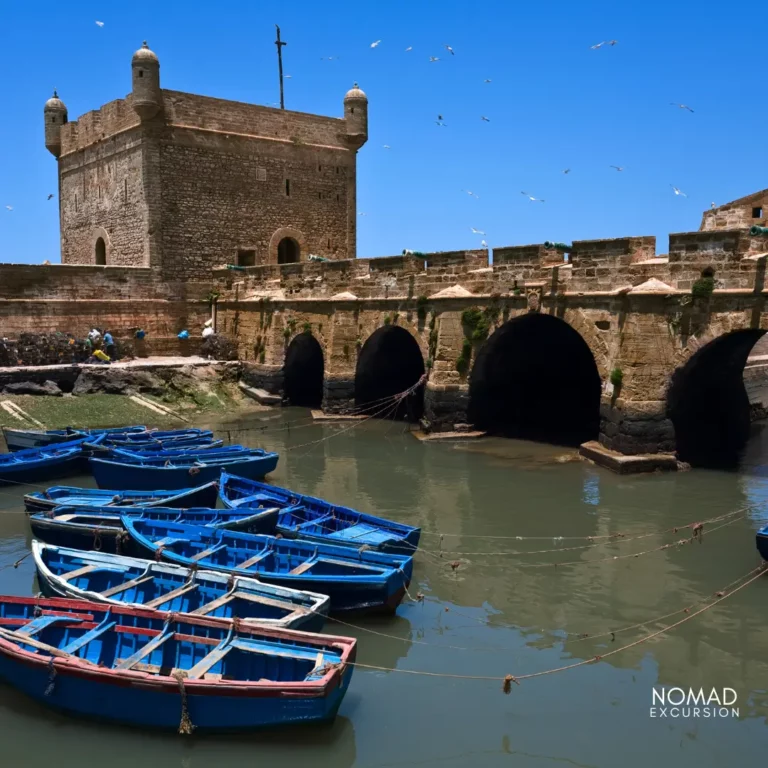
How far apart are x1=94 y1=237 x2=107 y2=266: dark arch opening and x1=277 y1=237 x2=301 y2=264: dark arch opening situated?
22.1ft

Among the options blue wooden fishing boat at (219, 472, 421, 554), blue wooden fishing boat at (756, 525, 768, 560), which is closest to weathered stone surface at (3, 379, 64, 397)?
blue wooden fishing boat at (219, 472, 421, 554)

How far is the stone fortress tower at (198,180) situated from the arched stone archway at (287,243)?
4 cm

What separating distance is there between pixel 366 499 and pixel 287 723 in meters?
7.54

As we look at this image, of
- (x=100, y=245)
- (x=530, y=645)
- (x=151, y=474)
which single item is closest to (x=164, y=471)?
(x=151, y=474)

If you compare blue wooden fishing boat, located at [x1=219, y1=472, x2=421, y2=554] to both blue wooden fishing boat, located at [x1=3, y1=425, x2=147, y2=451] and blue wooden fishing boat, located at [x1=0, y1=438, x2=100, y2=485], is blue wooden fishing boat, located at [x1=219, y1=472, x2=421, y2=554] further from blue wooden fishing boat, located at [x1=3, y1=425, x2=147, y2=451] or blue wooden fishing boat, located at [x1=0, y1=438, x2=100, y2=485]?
blue wooden fishing boat, located at [x1=3, y1=425, x2=147, y2=451]

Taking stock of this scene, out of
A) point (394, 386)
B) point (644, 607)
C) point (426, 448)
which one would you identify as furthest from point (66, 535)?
point (394, 386)

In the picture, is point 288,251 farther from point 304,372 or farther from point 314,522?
point 314,522

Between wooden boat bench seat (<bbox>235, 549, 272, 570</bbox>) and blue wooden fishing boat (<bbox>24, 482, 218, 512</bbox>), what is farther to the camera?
blue wooden fishing boat (<bbox>24, 482, 218, 512</bbox>)

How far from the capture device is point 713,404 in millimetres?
16984

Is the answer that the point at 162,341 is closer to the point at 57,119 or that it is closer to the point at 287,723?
the point at 57,119

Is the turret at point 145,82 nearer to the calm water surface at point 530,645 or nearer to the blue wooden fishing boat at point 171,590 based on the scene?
the calm water surface at point 530,645

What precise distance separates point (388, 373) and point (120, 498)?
12368mm

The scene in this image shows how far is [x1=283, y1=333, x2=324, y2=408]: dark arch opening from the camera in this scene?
24609mm

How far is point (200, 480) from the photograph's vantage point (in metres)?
13.8
